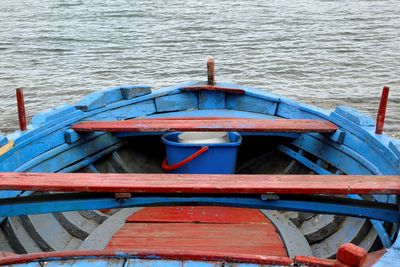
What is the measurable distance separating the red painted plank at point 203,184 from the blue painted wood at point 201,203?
0.50 ft

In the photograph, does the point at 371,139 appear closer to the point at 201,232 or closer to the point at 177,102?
the point at 201,232

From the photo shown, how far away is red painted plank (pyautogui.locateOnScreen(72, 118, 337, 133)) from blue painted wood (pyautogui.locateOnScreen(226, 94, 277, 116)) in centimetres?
79

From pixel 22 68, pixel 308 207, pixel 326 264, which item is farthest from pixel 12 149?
pixel 22 68

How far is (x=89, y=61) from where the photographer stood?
54.5 ft

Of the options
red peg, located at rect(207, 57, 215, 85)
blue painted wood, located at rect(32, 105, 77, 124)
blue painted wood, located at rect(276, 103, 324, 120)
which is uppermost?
red peg, located at rect(207, 57, 215, 85)

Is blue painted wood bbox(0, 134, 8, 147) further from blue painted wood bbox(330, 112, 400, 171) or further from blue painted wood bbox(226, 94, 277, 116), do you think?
blue painted wood bbox(330, 112, 400, 171)

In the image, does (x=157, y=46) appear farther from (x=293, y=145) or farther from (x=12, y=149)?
(x=12, y=149)

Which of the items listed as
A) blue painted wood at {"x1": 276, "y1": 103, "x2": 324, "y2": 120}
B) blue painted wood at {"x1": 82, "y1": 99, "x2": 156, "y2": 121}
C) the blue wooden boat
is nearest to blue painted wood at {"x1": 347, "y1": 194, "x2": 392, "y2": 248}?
the blue wooden boat

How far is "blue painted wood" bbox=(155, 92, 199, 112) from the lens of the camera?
6349 mm

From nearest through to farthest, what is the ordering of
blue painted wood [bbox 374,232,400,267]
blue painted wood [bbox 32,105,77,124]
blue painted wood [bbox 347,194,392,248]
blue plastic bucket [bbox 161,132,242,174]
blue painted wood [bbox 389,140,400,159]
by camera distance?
blue painted wood [bbox 374,232,400,267]
blue painted wood [bbox 347,194,392,248]
blue painted wood [bbox 389,140,400,159]
blue painted wood [bbox 32,105,77,124]
blue plastic bucket [bbox 161,132,242,174]

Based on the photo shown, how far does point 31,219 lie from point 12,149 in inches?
26.2

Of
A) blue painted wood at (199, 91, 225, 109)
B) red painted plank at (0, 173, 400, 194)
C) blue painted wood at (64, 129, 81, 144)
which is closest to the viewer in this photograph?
red painted plank at (0, 173, 400, 194)

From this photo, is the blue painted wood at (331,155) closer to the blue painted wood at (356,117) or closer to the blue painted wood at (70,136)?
the blue painted wood at (356,117)

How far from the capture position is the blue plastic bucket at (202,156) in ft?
17.6
